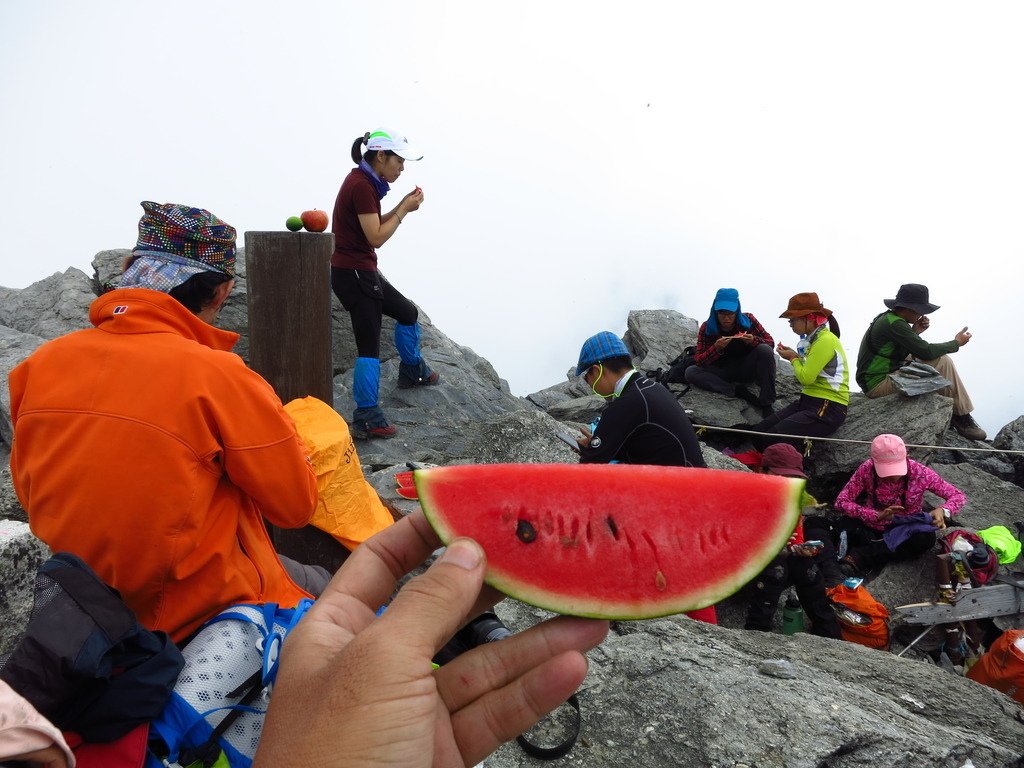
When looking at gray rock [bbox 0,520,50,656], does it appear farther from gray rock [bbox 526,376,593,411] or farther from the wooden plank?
gray rock [bbox 526,376,593,411]

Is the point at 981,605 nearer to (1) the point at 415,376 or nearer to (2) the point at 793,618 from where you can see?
(2) the point at 793,618

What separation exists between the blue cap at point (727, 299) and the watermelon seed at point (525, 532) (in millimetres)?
8893

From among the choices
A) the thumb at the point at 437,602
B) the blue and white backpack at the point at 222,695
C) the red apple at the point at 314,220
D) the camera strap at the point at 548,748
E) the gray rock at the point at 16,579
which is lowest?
the camera strap at the point at 548,748

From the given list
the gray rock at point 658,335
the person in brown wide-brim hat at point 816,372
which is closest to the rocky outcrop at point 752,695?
the person in brown wide-brim hat at point 816,372

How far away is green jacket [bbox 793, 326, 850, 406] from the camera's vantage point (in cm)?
853

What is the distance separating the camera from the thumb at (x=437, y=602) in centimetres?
141

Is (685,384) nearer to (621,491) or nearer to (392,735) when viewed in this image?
(621,491)

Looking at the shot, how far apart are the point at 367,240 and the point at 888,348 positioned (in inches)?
317

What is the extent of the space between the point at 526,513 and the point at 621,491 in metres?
0.29

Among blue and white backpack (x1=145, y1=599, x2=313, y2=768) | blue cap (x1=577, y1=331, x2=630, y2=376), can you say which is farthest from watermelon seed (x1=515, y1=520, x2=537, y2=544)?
blue cap (x1=577, y1=331, x2=630, y2=376)

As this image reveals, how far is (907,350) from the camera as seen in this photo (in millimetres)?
9516

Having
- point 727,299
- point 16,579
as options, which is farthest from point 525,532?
point 727,299

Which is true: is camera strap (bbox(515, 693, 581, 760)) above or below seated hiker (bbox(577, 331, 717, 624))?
below

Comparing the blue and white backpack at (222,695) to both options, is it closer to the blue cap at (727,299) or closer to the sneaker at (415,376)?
the sneaker at (415,376)
